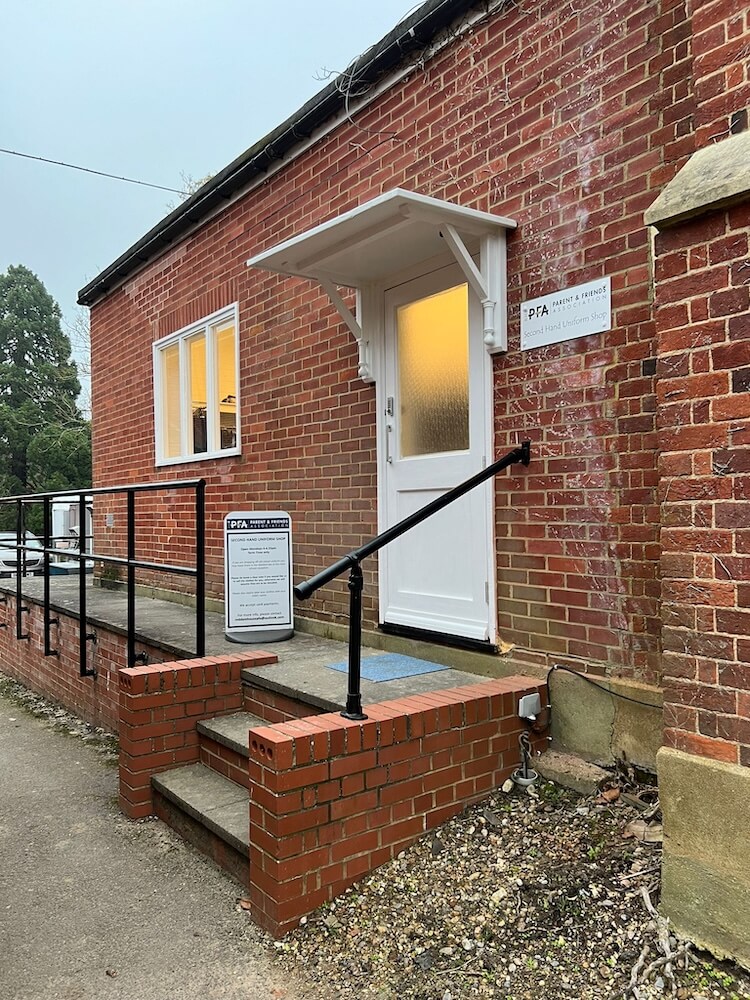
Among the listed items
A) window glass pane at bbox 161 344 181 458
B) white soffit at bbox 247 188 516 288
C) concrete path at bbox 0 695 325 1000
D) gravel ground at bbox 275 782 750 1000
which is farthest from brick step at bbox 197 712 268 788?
window glass pane at bbox 161 344 181 458

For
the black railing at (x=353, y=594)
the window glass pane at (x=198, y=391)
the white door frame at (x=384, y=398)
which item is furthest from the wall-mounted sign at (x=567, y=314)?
the window glass pane at (x=198, y=391)

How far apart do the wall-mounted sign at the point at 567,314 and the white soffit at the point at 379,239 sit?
49 cm

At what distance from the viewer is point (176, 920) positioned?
2.62 meters

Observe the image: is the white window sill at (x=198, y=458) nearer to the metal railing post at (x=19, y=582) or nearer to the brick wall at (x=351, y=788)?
the metal railing post at (x=19, y=582)

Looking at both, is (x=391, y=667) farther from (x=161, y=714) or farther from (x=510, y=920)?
(x=510, y=920)

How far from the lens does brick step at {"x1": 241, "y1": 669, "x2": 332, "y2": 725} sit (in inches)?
129

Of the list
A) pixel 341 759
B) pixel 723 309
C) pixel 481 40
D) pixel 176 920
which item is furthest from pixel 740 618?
pixel 481 40

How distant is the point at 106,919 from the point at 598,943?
68.6 inches

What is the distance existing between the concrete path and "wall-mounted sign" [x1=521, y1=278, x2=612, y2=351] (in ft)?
8.84

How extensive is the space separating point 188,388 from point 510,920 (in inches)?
224

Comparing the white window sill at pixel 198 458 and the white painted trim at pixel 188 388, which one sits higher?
the white painted trim at pixel 188 388

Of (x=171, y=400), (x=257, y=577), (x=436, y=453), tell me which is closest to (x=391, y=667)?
(x=436, y=453)

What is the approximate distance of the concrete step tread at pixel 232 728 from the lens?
3346 millimetres

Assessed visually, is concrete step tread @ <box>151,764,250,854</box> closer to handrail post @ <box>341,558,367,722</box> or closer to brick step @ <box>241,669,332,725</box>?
brick step @ <box>241,669,332,725</box>
